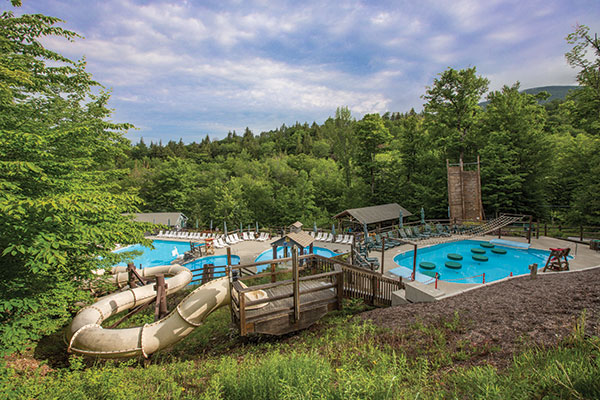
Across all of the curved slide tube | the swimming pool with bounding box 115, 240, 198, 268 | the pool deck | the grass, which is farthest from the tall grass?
the swimming pool with bounding box 115, 240, 198, 268

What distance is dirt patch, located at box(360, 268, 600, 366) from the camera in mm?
4375

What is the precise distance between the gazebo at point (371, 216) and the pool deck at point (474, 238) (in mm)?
3122

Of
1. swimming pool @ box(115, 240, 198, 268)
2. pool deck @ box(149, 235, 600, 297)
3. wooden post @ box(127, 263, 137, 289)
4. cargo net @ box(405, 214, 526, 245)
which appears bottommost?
swimming pool @ box(115, 240, 198, 268)

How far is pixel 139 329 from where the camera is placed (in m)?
6.50

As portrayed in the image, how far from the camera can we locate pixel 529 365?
3.37 m

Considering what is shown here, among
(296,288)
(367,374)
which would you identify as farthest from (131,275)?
(367,374)

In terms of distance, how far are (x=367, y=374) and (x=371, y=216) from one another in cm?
1944

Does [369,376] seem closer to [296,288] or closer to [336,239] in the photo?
[296,288]

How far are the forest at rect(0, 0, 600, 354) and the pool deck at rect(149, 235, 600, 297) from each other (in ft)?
16.7

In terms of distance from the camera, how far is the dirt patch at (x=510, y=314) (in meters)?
4.38

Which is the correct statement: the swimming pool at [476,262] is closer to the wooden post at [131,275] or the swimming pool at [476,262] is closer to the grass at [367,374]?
the grass at [367,374]

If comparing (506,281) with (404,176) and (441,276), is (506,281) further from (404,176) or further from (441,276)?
(404,176)

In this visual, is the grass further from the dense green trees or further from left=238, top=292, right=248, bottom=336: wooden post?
the dense green trees

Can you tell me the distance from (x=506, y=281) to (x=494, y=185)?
15952 millimetres
